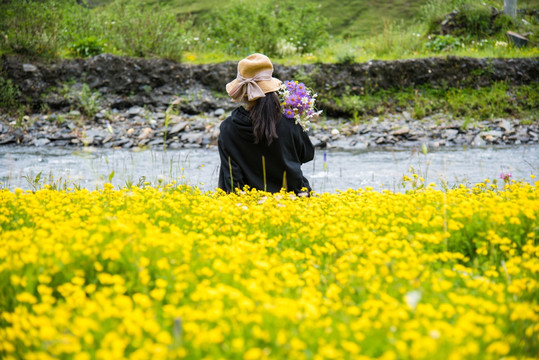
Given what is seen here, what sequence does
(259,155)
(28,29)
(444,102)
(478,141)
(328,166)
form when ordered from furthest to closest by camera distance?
(28,29)
(444,102)
(478,141)
(328,166)
(259,155)

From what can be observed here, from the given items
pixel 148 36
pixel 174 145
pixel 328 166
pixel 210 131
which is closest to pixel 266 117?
pixel 328 166

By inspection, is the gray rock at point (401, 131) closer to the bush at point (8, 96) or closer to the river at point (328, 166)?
the river at point (328, 166)

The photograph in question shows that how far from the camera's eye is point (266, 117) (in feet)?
16.6

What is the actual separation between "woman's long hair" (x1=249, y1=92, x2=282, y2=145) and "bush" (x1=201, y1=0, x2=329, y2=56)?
12430 mm

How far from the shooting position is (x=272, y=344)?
215cm

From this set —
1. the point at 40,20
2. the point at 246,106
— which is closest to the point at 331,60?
the point at 40,20

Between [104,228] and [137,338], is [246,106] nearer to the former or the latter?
[104,228]

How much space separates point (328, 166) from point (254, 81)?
607 cm

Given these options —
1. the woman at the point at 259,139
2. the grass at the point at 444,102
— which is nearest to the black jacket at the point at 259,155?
the woman at the point at 259,139

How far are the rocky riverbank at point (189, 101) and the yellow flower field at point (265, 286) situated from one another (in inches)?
355

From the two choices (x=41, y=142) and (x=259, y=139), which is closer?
(x=259, y=139)

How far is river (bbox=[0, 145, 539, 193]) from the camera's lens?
891 centimetres

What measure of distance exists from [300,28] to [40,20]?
9.22 meters

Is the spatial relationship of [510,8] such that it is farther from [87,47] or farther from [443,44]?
[87,47]
